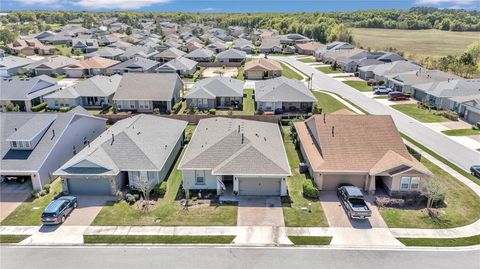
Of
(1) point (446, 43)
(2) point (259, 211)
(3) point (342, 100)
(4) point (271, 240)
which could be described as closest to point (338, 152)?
(2) point (259, 211)

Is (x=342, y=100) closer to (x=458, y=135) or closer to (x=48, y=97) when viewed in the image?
(x=458, y=135)

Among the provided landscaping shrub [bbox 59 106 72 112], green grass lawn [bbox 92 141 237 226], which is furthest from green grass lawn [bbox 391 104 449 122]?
landscaping shrub [bbox 59 106 72 112]

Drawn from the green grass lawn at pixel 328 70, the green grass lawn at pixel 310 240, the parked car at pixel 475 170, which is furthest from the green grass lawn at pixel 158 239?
the green grass lawn at pixel 328 70

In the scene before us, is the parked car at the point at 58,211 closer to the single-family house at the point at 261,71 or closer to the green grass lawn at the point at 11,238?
the green grass lawn at the point at 11,238

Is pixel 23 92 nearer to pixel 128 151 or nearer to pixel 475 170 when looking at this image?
pixel 128 151

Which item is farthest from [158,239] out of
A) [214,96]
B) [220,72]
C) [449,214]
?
[220,72]

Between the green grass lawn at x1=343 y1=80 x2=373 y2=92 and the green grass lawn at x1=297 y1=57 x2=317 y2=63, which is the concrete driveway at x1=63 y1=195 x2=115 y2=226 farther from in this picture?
the green grass lawn at x1=297 y1=57 x2=317 y2=63
